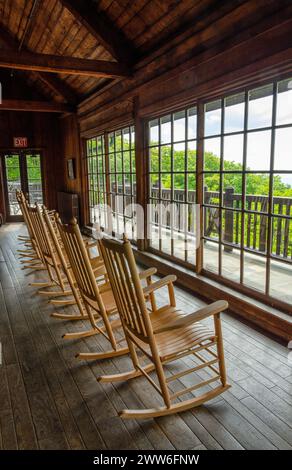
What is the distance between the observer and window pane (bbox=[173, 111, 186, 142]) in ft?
12.1

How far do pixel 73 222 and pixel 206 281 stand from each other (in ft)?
5.65

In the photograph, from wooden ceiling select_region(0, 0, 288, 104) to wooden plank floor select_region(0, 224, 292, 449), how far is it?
2.65 metres


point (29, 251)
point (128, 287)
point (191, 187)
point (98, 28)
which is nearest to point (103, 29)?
point (98, 28)

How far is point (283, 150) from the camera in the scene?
2527mm

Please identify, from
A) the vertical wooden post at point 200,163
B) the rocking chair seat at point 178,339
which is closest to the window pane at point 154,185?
the vertical wooden post at point 200,163

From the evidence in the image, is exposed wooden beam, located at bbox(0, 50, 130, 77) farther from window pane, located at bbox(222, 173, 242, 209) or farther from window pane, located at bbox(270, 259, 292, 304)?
window pane, located at bbox(270, 259, 292, 304)

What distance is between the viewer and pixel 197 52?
3189 mm

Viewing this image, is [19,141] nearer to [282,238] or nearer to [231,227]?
[231,227]

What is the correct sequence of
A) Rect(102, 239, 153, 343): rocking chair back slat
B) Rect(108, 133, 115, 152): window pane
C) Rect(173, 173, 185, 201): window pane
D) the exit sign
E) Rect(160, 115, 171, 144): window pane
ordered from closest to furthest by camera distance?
1. Rect(102, 239, 153, 343): rocking chair back slat
2. Rect(173, 173, 185, 201): window pane
3. Rect(160, 115, 171, 144): window pane
4. Rect(108, 133, 115, 152): window pane
5. the exit sign

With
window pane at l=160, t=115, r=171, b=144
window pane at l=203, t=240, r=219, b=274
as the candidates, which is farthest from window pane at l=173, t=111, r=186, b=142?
window pane at l=203, t=240, r=219, b=274

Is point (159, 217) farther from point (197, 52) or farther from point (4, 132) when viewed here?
point (4, 132)

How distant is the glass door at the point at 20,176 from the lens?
8.91 meters

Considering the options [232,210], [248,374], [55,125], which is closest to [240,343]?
[248,374]
